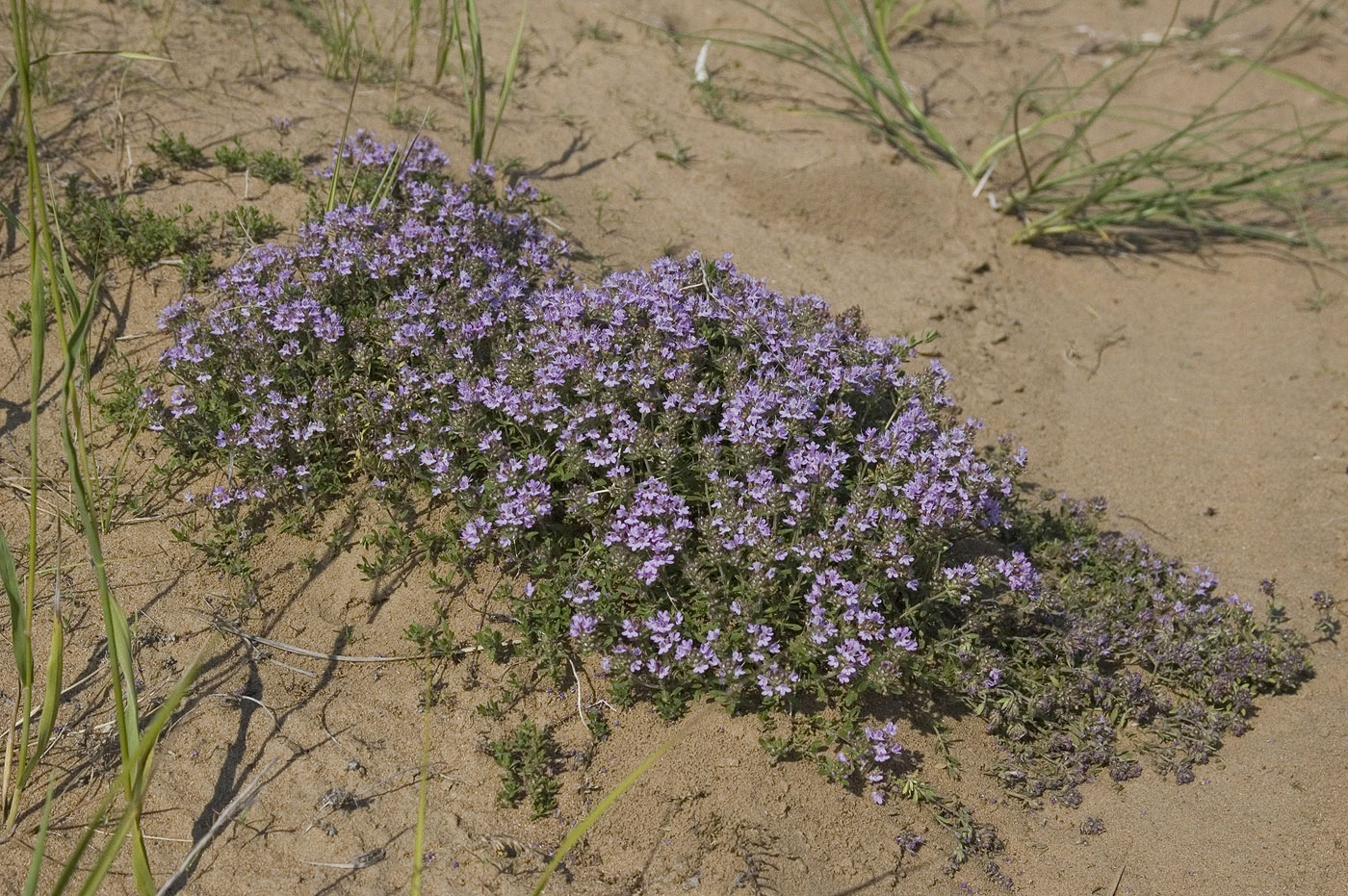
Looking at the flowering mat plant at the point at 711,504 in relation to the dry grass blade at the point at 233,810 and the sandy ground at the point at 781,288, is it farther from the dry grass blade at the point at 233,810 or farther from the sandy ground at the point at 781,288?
the dry grass blade at the point at 233,810

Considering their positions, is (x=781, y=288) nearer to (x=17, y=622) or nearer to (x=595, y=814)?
(x=595, y=814)

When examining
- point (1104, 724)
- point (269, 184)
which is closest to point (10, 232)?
point (269, 184)

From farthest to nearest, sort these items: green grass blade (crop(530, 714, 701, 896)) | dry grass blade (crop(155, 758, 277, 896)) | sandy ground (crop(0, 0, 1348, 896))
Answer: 1. sandy ground (crop(0, 0, 1348, 896))
2. dry grass blade (crop(155, 758, 277, 896))
3. green grass blade (crop(530, 714, 701, 896))

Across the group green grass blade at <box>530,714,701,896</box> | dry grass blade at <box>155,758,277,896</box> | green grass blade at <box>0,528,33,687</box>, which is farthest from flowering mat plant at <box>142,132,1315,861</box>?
green grass blade at <box>0,528,33,687</box>

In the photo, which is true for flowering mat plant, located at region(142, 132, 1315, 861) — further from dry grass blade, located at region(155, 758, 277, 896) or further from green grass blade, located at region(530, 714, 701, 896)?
dry grass blade, located at region(155, 758, 277, 896)

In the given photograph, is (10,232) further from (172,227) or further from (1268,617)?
(1268,617)

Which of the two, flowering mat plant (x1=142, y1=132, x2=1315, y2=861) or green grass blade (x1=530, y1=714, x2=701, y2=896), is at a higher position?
flowering mat plant (x1=142, y1=132, x2=1315, y2=861)

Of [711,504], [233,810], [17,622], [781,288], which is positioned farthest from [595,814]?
[781,288]

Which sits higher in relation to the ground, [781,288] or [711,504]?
[781,288]
